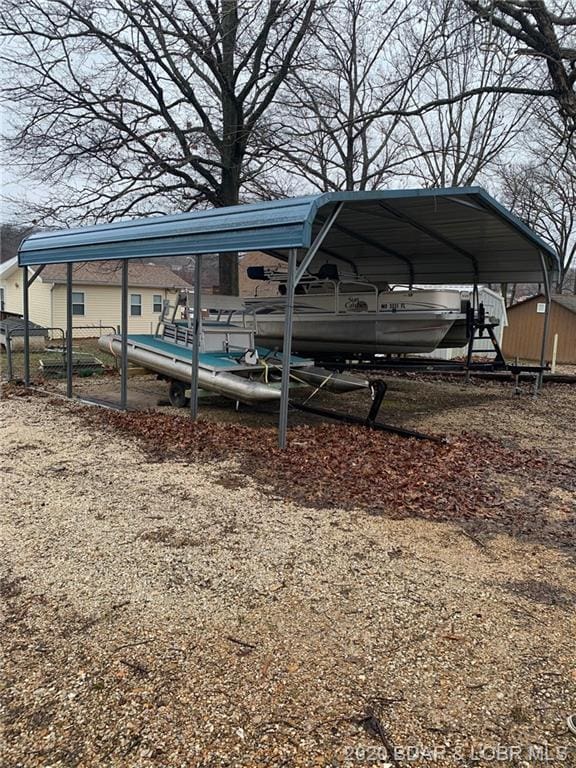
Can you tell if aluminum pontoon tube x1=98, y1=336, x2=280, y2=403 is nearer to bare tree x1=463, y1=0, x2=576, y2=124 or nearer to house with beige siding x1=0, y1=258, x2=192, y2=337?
bare tree x1=463, y1=0, x2=576, y2=124

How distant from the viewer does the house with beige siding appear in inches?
942

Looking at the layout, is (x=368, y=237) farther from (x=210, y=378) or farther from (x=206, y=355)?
(x=210, y=378)

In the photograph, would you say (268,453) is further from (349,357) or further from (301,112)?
(301,112)

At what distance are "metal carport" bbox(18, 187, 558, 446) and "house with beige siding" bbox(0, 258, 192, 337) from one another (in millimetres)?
12382

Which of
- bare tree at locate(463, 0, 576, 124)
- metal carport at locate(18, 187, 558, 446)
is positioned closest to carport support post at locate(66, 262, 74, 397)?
metal carport at locate(18, 187, 558, 446)

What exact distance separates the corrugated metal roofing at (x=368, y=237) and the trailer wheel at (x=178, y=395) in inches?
85.7

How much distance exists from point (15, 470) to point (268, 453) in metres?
2.69

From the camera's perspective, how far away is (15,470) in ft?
18.6

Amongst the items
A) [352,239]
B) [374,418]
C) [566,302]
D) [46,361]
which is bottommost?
[374,418]

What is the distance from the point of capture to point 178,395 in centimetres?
943

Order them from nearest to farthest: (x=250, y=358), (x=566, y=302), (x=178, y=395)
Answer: (x=250, y=358), (x=178, y=395), (x=566, y=302)

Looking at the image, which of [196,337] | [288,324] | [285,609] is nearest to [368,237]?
[196,337]

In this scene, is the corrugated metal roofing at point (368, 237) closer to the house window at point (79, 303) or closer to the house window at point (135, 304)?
the house window at point (79, 303)

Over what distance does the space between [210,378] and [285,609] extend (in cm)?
530
